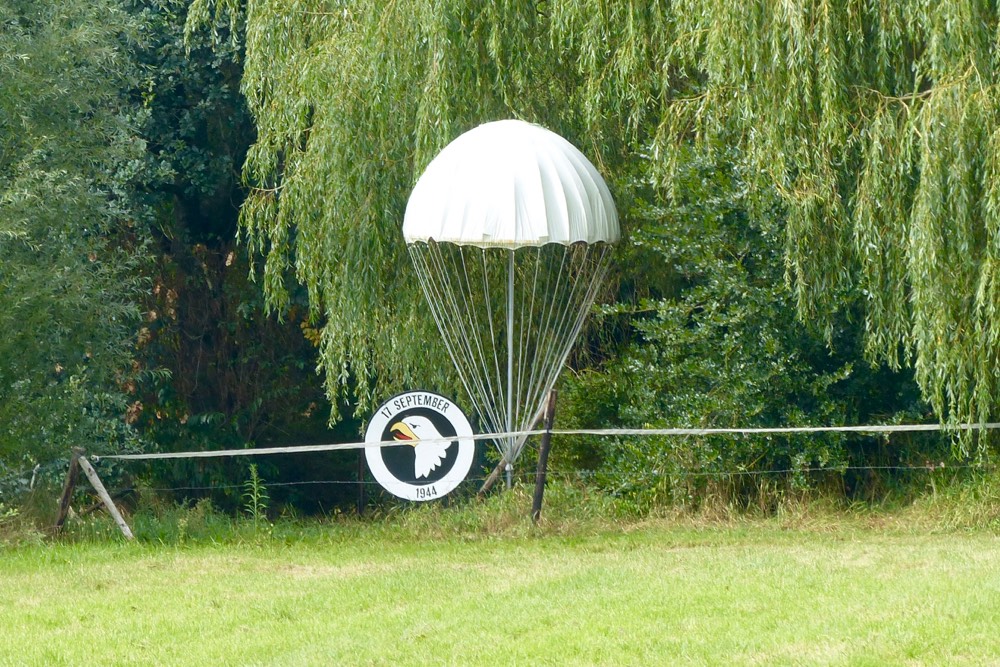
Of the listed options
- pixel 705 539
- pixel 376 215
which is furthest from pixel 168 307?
pixel 705 539

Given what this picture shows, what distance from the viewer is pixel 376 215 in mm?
13055

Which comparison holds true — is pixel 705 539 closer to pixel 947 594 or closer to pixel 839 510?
pixel 839 510

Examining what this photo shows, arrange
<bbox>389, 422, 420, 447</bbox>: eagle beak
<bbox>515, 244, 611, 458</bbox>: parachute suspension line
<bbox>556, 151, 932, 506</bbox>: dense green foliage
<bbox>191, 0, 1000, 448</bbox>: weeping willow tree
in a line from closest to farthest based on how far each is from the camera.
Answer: <bbox>191, 0, 1000, 448</bbox>: weeping willow tree → <bbox>389, 422, 420, 447</bbox>: eagle beak → <bbox>556, 151, 932, 506</bbox>: dense green foliage → <bbox>515, 244, 611, 458</bbox>: parachute suspension line

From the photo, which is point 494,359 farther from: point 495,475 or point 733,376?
point 733,376

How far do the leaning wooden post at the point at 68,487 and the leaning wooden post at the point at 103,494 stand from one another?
0.05 m

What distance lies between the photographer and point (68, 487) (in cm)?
1183

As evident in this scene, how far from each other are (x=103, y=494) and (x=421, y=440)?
275 centimetres

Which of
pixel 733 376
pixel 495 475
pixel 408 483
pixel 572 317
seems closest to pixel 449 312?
pixel 572 317

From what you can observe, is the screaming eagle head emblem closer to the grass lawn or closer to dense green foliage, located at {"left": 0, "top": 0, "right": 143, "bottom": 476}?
the grass lawn

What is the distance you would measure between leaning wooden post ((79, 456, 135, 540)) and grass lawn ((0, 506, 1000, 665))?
0.85 feet

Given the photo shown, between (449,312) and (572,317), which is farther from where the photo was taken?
(572,317)

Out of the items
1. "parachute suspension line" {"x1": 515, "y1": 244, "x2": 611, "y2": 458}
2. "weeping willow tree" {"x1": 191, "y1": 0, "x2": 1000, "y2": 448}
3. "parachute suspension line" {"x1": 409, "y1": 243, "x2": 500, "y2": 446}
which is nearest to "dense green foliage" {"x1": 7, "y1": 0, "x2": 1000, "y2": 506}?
"weeping willow tree" {"x1": 191, "y1": 0, "x2": 1000, "y2": 448}

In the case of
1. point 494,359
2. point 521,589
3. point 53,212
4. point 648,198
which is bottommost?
point 521,589

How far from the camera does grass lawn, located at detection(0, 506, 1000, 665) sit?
718 cm
